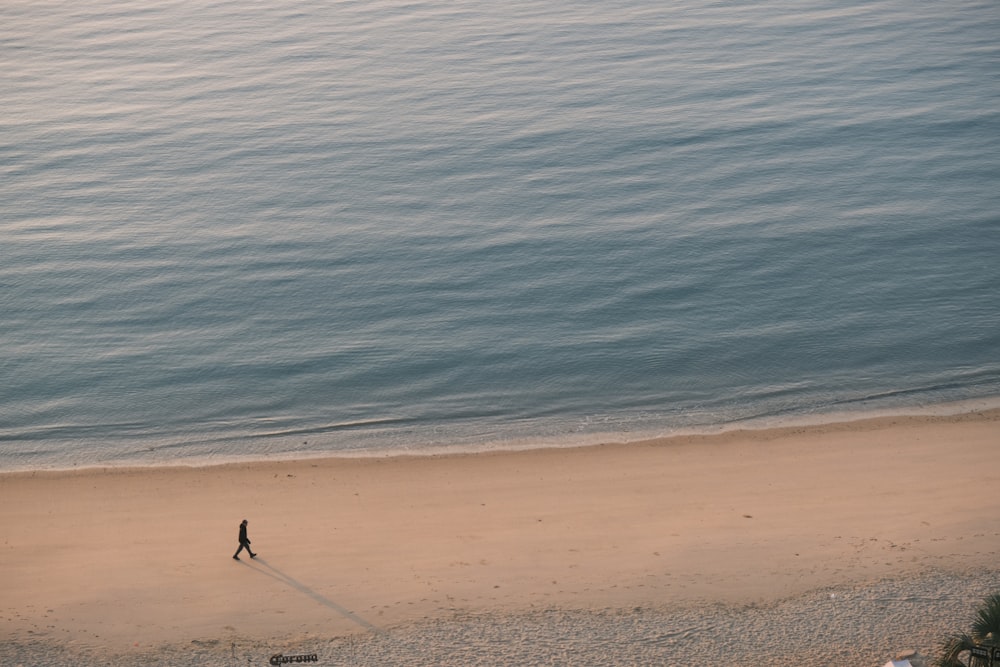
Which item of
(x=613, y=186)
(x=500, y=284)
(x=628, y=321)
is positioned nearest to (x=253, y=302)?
(x=500, y=284)

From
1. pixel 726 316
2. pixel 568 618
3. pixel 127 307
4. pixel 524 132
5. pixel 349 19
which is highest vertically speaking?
pixel 349 19

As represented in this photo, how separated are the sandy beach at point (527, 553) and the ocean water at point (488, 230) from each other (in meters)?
2.46

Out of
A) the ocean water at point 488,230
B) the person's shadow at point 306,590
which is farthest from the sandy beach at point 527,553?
the ocean water at point 488,230

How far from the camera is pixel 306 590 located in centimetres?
2117

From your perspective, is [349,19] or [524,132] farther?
[349,19]

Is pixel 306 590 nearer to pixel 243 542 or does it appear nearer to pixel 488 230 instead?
pixel 243 542

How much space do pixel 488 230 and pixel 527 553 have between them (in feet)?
65.2

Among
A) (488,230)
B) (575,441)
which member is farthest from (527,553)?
(488,230)

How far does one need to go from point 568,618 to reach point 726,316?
1684 cm

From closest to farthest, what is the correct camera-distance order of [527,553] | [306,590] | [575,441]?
1. [306,590]
2. [527,553]
3. [575,441]

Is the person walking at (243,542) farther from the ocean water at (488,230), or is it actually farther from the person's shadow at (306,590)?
the ocean water at (488,230)

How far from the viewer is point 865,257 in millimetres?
37750

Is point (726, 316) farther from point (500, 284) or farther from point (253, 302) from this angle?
point (253, 302)

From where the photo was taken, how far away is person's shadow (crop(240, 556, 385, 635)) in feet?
65.9
